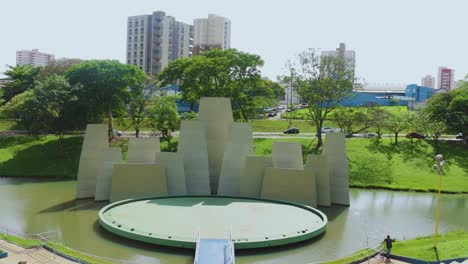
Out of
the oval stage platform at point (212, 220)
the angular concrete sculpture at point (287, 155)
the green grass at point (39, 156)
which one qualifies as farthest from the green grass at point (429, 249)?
the green grass at point (39, 156)

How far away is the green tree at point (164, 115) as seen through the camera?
131ft

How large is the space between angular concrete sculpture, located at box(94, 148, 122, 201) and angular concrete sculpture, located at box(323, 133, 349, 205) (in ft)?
39.1

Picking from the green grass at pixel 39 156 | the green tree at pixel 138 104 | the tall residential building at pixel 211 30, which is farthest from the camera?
the tall residential building at pixel 211 30

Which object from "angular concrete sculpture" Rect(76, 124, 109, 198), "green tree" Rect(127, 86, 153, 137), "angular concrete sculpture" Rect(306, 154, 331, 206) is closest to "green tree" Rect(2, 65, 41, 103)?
"green tree" Rect(127, 86, 153, 137)

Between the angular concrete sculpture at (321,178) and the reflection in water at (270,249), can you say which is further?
the angular concrete sculpture at (321,178)

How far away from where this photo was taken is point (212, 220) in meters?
18.5

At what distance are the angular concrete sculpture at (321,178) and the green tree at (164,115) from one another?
19.3 m

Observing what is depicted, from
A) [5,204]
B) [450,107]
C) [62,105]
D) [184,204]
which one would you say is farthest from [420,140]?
[5,204]

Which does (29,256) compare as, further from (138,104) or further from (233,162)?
(138,104)

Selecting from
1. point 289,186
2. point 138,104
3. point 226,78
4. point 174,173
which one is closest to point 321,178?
point 289,186

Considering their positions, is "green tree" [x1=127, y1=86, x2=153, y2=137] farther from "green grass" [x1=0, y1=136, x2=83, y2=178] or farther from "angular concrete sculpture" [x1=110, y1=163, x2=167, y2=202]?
"angular concrete sculpture" [x1=110, y1=163, x2=167, y2=202]

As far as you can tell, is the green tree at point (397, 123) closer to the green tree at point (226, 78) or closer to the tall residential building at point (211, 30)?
the green tree at point (226, 78)

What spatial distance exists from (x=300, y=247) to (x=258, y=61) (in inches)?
1047

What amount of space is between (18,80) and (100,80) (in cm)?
2359
